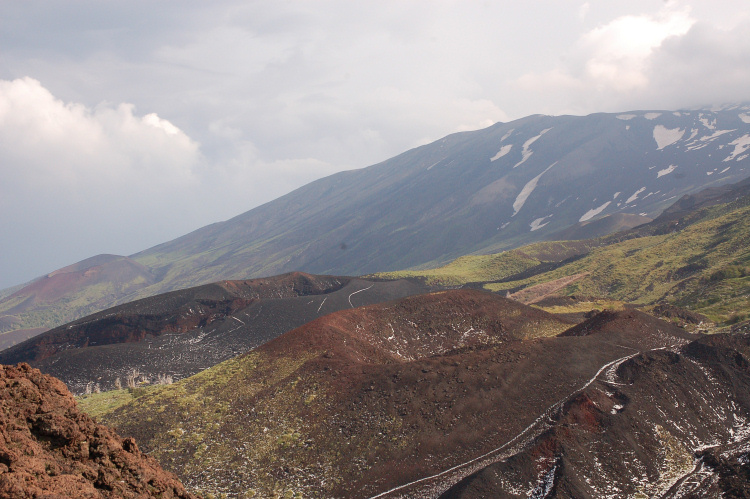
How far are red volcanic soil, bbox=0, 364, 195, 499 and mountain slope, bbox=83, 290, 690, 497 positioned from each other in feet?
26.2

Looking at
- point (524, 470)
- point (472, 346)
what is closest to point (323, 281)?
point (472, 346)

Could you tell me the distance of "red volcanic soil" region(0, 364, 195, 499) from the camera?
773 centimetres

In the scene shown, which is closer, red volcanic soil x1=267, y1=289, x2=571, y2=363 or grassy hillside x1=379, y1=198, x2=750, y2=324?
red volcanic soil x1=267, y1=289, x2=571, y2=363

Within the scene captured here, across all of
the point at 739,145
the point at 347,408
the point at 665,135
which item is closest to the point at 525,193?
the point at 665,135

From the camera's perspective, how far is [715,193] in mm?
100312

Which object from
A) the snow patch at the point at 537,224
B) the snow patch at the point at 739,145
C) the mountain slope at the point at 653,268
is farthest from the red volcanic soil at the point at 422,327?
the snow patch at the point at 739,145

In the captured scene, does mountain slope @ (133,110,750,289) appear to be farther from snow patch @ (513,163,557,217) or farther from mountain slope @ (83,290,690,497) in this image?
mountain slope @ (83,290,690,497)

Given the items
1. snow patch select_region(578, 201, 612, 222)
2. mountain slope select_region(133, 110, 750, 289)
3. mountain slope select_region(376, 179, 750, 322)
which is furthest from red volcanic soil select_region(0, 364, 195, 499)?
snow patch select_region(578, 201, 612, 222)

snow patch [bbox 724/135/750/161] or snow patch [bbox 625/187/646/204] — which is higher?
snow patch [bbox 724/135/750/161]

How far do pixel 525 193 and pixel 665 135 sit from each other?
6278 cm

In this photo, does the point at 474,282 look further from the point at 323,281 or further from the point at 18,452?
the point at 18,452

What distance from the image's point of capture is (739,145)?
16425 cm

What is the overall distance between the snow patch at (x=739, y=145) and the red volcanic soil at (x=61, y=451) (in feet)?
633

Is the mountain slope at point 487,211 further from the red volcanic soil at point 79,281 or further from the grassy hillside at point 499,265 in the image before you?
the grassy hillside at point 499,265
